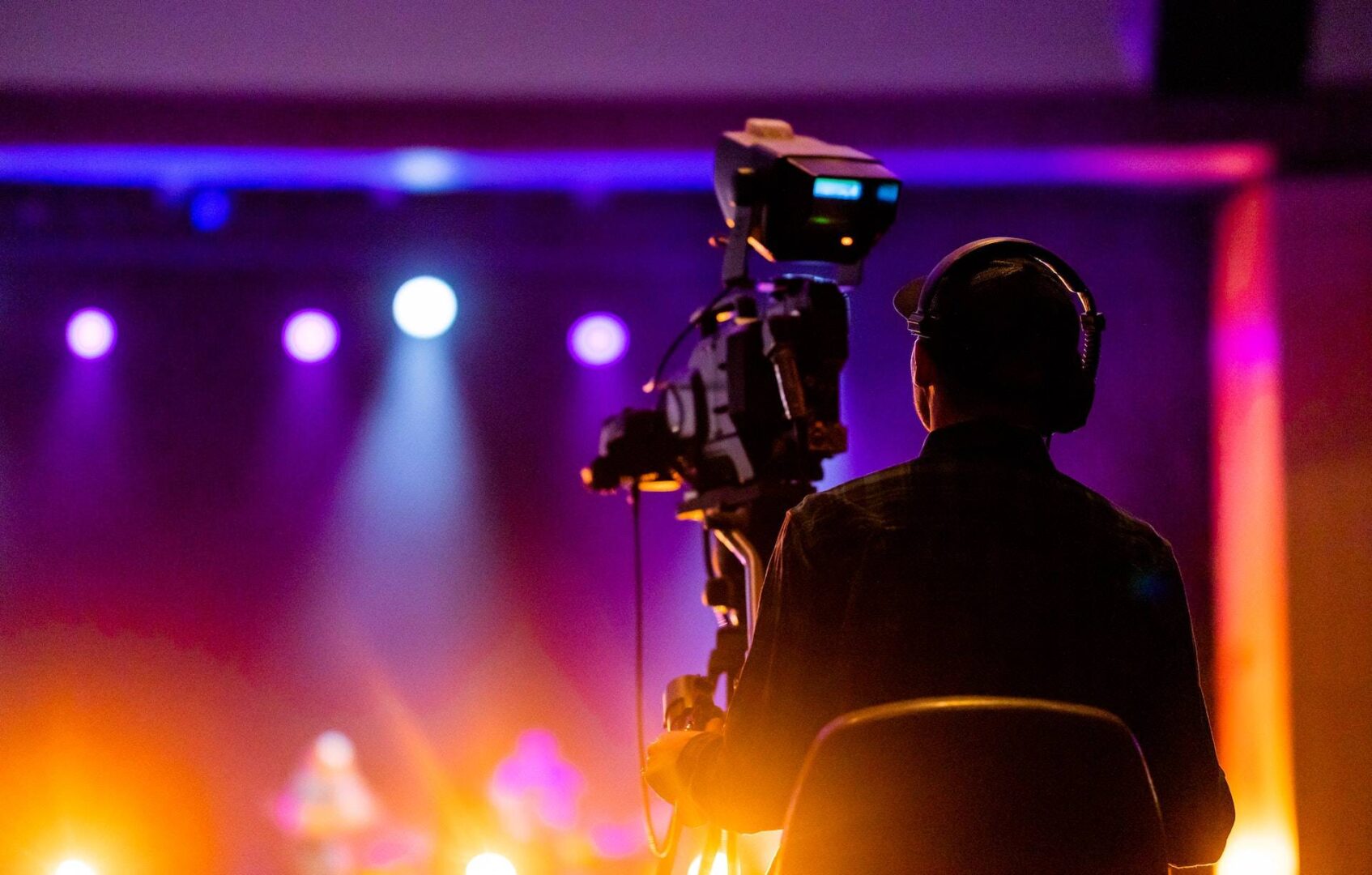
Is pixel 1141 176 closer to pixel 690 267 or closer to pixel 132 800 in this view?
pixel 690 267

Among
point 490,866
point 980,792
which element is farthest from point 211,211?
point 980,792

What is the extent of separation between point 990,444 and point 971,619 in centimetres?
20

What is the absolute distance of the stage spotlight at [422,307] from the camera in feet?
13.8

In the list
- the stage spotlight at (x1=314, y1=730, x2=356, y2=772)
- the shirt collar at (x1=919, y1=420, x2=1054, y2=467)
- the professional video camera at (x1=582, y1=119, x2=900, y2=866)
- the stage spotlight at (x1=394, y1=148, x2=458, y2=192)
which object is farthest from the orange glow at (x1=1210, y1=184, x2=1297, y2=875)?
the stage spotlight at (x1=314, y1=730, x2=356, y2=772)

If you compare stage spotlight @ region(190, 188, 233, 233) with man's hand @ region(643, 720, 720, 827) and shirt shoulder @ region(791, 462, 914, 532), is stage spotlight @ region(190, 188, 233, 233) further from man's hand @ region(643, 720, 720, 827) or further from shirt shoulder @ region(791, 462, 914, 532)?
shirt shoulder @ region(791, 462, 914, 532)

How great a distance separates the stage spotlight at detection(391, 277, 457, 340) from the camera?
422 cm

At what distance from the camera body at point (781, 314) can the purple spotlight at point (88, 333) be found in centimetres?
334

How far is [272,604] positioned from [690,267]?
216cm

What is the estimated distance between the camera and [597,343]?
4281mm

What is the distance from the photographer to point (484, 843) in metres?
4.11

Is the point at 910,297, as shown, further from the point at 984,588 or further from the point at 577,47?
the point at 577,47

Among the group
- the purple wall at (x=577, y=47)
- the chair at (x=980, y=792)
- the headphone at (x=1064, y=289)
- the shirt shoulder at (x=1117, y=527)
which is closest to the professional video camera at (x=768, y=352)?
the headphone at (x=1064, y=289)

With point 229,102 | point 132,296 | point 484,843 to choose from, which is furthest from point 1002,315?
point 132,296

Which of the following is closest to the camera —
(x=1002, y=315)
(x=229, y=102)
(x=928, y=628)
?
(x=928, y=628)
